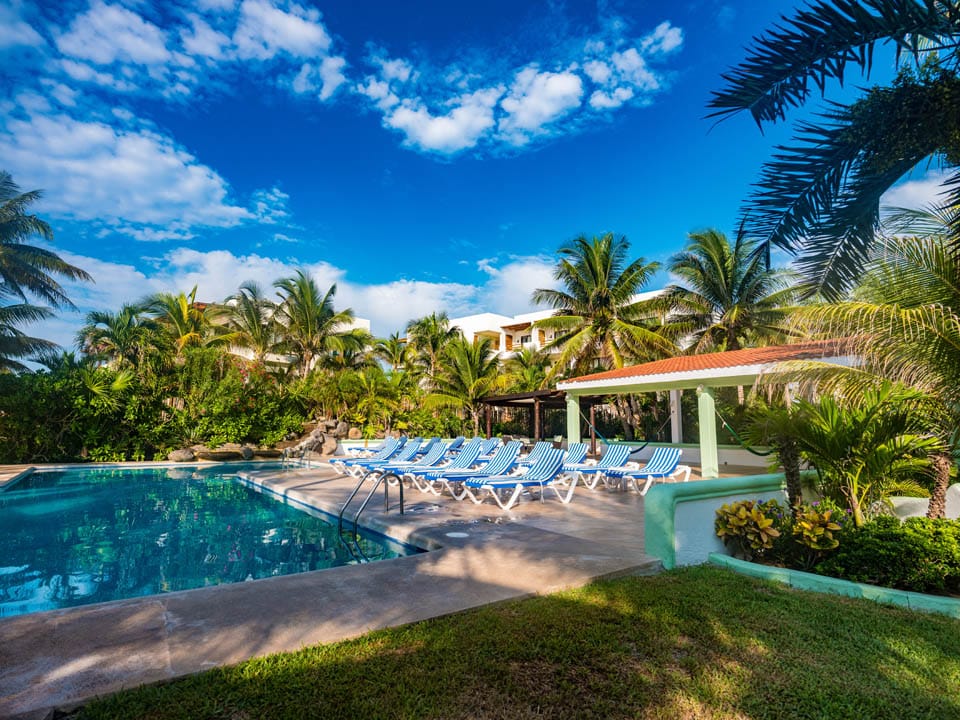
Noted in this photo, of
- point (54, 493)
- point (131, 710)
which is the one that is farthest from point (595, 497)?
point (54, 493)

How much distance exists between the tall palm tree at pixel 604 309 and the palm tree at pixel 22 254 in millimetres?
20729

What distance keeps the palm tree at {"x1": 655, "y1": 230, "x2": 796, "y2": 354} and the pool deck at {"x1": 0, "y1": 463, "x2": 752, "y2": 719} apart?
17.8 m

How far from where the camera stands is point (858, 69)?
394 centimetres

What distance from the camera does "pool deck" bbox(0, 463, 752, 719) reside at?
9.80 ft

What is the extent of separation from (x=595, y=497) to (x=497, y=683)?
7999 mm

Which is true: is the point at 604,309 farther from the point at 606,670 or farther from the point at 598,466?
the point at 606,670

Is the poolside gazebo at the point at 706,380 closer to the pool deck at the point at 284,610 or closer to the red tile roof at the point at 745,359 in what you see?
the red tile roof at the point at 745,359

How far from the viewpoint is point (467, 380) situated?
24625 mm

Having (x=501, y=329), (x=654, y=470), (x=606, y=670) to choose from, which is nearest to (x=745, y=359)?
(x=654, y=470)

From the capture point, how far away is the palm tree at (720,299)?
21.8 meters

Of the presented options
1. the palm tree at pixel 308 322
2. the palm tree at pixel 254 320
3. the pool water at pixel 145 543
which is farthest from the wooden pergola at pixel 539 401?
the palm tree at pixel 254 320

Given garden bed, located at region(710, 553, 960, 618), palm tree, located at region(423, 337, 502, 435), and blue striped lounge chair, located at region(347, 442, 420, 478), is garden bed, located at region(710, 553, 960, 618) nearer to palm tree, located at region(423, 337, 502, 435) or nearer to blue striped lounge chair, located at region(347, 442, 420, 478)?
blue striped lounge chair, located at region(347, 442, 420, 478)

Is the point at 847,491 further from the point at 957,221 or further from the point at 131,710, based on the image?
the point at 131,710

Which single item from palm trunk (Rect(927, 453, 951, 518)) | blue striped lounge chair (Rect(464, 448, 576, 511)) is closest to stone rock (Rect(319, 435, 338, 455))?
blue striped lounge chair (Rect(464, 448, 576, 511))
